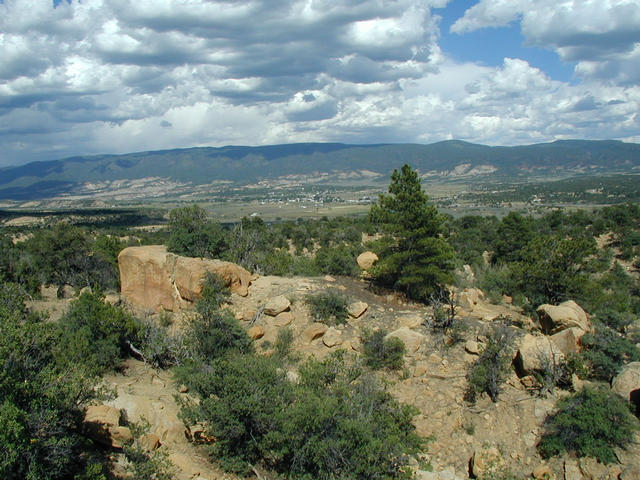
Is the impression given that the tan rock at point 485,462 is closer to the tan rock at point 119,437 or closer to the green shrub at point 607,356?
the green shrub at point 607,356

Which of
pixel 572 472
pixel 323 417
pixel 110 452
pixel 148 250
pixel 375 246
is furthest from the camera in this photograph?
A: pixel 375 246

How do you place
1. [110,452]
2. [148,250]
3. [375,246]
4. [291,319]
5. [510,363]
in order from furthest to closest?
[375,246] → [148,250] → [291,319] → [510,363] → [110,452]

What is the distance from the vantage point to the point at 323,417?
899 centimetres

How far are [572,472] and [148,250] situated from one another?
19.8m

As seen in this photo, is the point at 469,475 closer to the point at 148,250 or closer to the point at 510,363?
the point at 510,363

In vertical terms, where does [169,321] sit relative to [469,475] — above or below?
above

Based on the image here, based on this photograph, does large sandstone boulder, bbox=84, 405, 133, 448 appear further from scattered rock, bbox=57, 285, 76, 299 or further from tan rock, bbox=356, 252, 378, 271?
scattered rock, bbox=57, 285, 76, 299

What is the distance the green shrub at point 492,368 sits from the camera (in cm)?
1366

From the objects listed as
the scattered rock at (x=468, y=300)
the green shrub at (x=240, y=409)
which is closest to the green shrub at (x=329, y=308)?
the scattered rock at (x=468, y=300)

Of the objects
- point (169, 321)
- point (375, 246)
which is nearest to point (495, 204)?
point (375, 246)

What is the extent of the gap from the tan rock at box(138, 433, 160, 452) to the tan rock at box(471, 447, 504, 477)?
8450 mm

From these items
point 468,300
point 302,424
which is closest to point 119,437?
point 302,424

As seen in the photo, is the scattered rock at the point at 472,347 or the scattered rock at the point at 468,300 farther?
the scattered rock at the point at 468,300

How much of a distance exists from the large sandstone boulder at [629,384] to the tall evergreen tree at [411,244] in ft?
28.6
